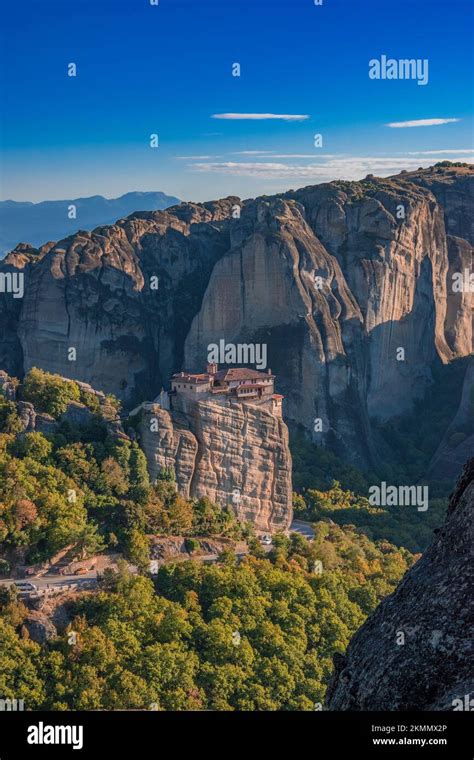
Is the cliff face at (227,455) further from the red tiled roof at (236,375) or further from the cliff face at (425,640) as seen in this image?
the cliff face at (425,640)

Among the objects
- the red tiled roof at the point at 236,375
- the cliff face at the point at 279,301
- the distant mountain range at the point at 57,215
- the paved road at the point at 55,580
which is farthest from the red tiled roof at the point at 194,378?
the distant mountain range at the point at 57,215

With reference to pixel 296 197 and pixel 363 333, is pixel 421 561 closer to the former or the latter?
pixel 363 333

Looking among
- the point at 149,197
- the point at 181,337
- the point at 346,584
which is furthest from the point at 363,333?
the point at 149,197

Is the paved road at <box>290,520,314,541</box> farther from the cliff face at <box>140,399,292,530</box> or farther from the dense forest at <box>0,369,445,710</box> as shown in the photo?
the dense forest at <box>0,369,445,710</box>

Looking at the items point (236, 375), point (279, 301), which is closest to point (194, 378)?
point (236, 375)

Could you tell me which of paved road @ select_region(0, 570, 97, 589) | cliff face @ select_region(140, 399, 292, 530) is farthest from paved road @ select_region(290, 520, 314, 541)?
paved road @ select_region(0, 570, 97, 589)
